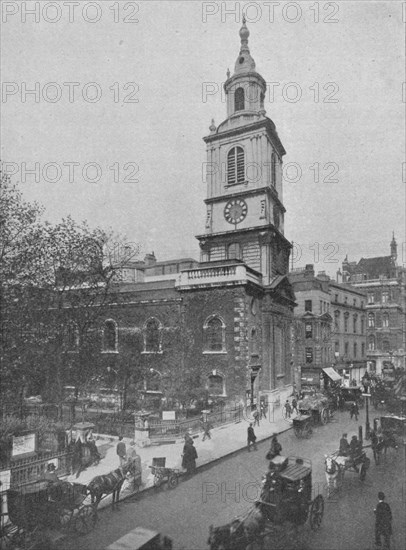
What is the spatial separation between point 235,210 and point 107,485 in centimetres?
2548

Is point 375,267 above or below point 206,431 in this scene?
above

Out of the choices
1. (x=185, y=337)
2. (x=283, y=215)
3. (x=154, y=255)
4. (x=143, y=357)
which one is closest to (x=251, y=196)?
(x=283, y=215)

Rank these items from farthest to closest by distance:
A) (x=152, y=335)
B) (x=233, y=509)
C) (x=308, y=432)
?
(x=152, y=335), (x=308, y=432), (x=233, y=509)

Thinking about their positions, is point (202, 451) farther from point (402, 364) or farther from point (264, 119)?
point (402, 364)

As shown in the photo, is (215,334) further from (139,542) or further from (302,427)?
(139,542)

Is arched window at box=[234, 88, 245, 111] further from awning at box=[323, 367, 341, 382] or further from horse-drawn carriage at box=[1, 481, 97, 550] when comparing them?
horse-drawn carriage at box=[1, 481, 97, 550]

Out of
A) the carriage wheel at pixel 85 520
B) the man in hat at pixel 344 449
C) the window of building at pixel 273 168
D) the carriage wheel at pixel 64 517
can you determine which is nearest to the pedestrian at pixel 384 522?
the man in hat at pixel 344 449

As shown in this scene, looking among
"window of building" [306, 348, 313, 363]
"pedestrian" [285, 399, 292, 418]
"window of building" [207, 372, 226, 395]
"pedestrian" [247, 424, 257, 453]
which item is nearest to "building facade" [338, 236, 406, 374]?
"window of building" [306, 348, 313, 363]

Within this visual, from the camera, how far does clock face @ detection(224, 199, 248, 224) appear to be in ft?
109

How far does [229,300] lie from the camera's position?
26.9 meters

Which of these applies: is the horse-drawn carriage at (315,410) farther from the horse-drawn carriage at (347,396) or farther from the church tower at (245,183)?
the church tower at (245,183)

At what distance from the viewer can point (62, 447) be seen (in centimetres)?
1638

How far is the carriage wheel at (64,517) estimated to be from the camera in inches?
389

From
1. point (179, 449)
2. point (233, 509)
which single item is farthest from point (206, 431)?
point (233, 509)
